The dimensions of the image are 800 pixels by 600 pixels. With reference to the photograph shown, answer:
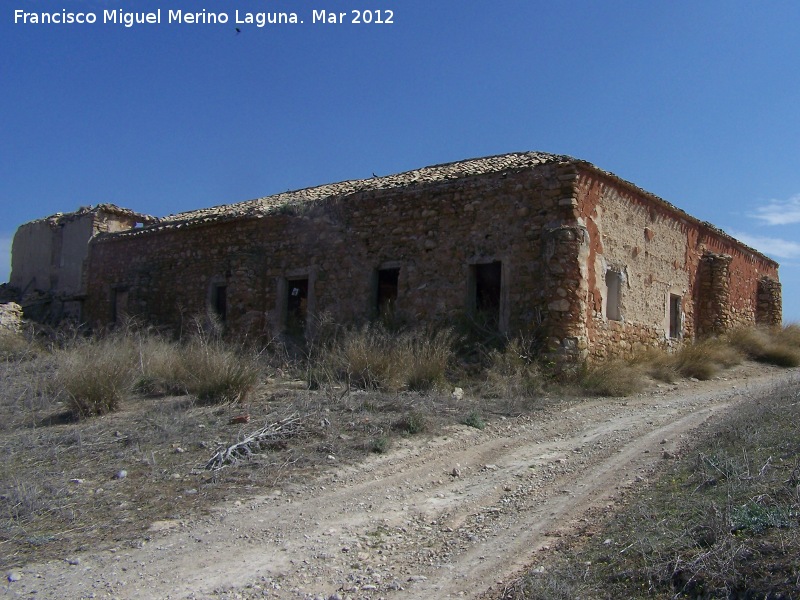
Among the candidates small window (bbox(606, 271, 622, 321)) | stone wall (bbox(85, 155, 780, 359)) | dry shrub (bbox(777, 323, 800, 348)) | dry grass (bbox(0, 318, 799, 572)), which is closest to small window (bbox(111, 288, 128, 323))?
stone wall (bbox(85, 155, 780, 359))

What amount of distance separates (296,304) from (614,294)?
6379 mm

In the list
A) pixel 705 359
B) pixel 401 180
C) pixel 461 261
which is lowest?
pixel 705 359

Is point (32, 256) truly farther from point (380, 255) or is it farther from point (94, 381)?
point (94, 381)

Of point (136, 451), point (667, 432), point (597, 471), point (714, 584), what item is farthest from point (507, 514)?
point (136, 451)

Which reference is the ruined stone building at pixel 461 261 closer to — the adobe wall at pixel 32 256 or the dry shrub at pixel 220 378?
the adobe wall at pixel 32 256

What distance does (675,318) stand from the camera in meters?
14.6

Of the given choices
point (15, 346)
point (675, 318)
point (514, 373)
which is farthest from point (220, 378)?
point (675, 318)

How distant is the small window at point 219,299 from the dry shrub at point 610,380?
27.1 ft

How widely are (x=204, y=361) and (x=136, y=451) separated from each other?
2.60m

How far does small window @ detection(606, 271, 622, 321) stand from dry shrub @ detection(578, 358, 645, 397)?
151 centimetres

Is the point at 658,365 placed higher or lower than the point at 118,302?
lower

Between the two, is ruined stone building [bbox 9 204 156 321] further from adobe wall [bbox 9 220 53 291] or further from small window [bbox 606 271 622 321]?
small window [bbox 606 271 622 321]

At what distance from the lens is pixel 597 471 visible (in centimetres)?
619

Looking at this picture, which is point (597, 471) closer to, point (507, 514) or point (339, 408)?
point (507, 514)
